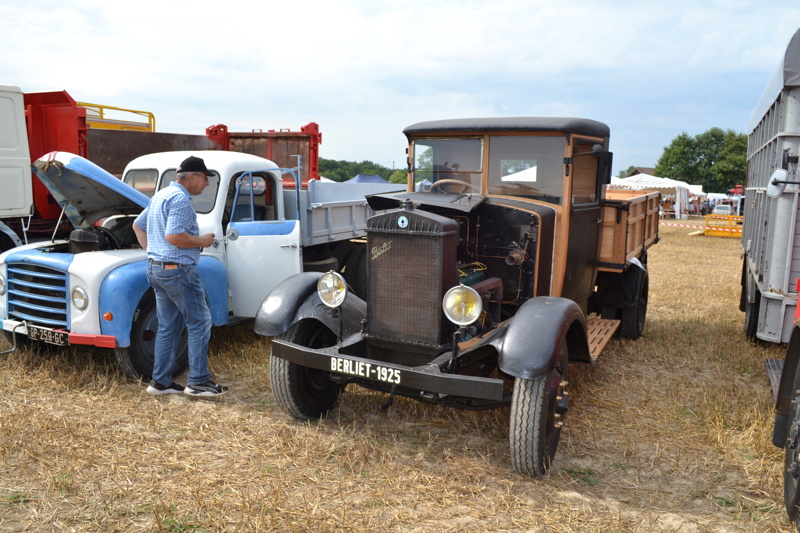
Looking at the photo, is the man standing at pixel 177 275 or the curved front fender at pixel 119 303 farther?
the curved front fender at pixel 119 303

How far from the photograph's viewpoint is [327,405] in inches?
184

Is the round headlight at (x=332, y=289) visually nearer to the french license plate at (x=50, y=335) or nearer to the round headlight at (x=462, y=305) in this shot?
the round headlight at (x=462, y=305)

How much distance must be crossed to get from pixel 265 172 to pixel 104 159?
410cm

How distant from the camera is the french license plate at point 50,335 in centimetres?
494

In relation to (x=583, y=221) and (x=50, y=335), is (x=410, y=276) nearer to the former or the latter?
(x=583, y=221)

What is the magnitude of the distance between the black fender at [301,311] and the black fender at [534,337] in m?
1.18

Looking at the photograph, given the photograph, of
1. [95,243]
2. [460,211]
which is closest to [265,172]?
[95,243]

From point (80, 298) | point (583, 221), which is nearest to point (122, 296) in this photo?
point (80, 298)

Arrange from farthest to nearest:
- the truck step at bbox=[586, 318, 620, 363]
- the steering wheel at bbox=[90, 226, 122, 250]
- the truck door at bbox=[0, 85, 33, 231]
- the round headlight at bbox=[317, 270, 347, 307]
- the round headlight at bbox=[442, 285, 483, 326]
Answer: the truck door at bbox=[0, 85, 33, 231] → the steering wheel at bbox=[90, 226, 122, 250] → the truck step at bbox=[586, 318, 620, 363] → the round headlight at bbox=[317, 270, 347, 307] → the round headlight at bbox=[442, 285, 483, 326]

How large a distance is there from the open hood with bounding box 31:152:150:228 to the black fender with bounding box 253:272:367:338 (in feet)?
5.80

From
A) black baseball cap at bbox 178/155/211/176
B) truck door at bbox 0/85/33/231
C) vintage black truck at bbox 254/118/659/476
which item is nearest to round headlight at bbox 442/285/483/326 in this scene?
vintage black truck at bbox 254/118/659/476

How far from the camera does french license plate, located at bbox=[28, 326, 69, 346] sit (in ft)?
16.2

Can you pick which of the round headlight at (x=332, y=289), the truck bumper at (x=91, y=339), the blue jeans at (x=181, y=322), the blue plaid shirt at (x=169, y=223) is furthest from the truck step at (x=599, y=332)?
the truck bumper at (x=91, y=339)

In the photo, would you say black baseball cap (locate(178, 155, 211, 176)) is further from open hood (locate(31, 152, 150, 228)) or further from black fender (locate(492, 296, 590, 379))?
black fender (locate(492, 296, 590, 379))
